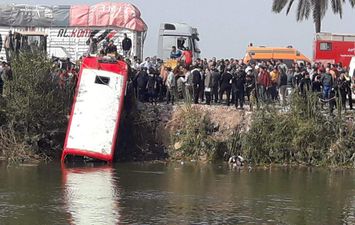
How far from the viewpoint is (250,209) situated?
755 inches

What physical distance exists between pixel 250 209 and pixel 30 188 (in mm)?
6153

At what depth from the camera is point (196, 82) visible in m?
30.4

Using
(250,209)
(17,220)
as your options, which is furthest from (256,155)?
(17,220)

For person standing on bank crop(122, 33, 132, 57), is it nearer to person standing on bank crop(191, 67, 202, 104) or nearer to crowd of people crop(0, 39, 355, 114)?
crowd of people crop(0, 39, 355, 114)

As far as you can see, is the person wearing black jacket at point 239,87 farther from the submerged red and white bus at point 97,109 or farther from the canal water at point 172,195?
the submerged red and white bus at point 97,109

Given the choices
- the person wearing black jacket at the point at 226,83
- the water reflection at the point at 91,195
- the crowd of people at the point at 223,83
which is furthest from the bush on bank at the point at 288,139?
the water reflection at the point at 91,195

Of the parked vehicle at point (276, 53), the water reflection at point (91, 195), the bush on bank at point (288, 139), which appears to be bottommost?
the water reflection at point (91, 195)

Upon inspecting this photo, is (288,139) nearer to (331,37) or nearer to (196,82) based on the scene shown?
(196,82)

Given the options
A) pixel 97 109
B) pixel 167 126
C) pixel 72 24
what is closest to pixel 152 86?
pixel 167 126

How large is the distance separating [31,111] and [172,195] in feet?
28.3

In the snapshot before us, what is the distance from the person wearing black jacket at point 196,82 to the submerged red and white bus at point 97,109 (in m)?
3.13

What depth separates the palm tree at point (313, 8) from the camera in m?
47.6

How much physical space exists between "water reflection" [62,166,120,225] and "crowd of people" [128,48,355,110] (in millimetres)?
5343

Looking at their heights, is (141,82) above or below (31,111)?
above
